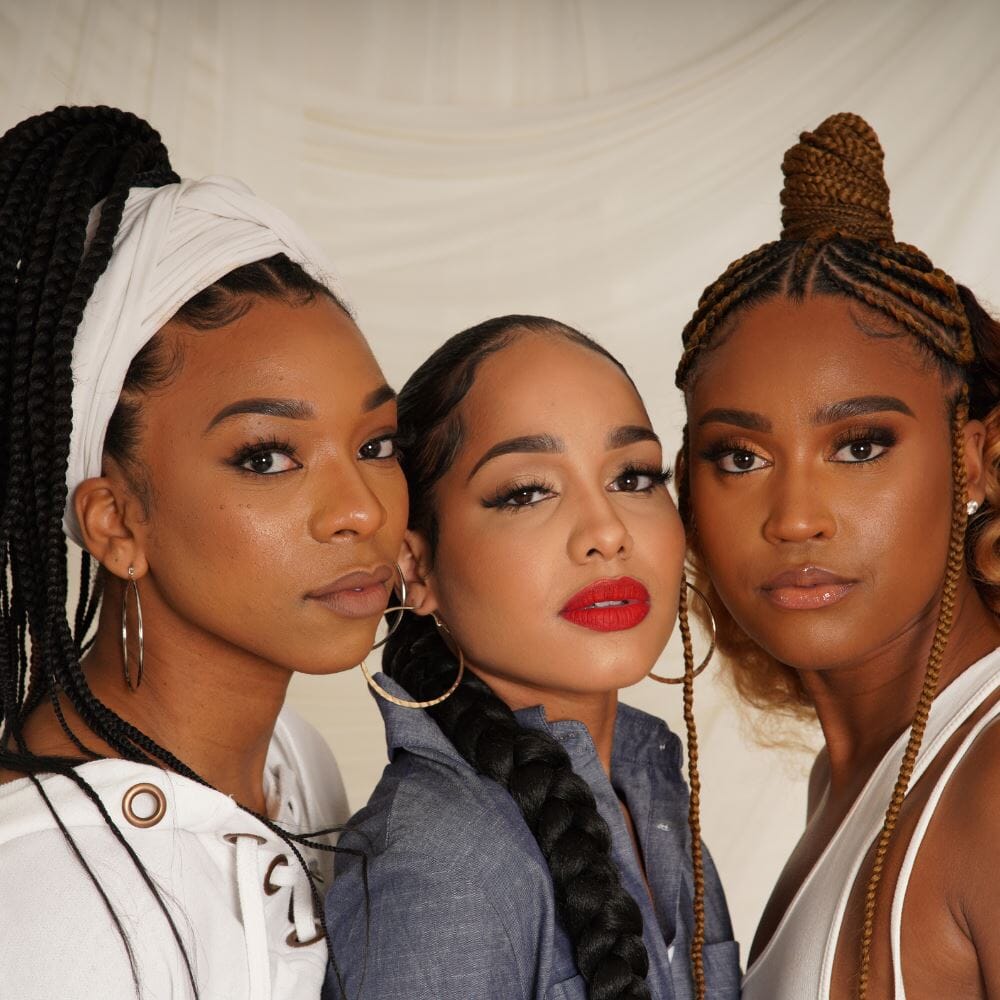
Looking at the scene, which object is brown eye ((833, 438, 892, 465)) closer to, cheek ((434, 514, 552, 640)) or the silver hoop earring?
cheek ((434, 514, 552, 640))

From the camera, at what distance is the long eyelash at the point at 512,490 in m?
2.91

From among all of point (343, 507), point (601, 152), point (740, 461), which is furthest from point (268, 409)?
point (601, 152)

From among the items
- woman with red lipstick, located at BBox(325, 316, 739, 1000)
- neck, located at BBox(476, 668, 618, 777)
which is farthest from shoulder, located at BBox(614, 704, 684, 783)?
neck, located at BBox(476, 668, 618, 777)

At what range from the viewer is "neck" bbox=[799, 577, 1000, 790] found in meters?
2.96

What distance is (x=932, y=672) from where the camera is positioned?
2.80 meters

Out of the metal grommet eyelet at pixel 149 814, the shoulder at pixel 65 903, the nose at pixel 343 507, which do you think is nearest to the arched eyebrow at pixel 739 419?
the nose at pixel 343 507

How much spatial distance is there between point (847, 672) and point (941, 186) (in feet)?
10.0

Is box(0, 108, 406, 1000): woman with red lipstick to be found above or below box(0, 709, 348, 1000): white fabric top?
above

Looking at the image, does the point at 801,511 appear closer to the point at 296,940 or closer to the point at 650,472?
the point at 650,472

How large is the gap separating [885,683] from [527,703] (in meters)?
0.78

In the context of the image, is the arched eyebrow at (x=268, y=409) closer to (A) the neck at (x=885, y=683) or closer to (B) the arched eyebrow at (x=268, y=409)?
(B) the arched eyebrow at (x=268, y=409)

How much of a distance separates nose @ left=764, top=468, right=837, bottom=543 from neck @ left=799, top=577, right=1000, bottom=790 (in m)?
0.35

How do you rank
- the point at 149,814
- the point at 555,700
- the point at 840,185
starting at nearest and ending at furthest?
the point at 149,814 → the point at 555,700 → the point at 840,185

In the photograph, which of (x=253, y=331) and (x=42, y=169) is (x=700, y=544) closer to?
(x=253, y=331)
